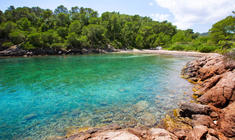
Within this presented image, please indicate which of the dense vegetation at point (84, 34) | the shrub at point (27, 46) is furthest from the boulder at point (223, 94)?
the shrub at point (27, 46)

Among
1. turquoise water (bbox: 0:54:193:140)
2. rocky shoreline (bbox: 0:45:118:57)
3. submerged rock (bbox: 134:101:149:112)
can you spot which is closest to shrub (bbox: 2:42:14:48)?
rocky shoreline (bbox: 0:45:118:57)

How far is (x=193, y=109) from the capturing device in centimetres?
723

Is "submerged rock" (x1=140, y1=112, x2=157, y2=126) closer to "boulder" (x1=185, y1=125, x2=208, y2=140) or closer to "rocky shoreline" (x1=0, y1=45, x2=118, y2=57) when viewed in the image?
"boulder" (x1=185, y1=125, x2=208, y2=140)

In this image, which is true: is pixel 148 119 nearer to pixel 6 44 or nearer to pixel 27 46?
pixel 27 46

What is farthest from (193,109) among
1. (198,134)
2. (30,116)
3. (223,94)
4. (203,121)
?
(30,116)

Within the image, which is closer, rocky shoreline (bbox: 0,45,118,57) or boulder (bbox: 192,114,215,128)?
boulder (bbox: 192,114,215,128)

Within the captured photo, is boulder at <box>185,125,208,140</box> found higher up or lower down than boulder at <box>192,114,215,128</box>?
higher up

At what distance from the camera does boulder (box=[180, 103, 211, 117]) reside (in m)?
6.98

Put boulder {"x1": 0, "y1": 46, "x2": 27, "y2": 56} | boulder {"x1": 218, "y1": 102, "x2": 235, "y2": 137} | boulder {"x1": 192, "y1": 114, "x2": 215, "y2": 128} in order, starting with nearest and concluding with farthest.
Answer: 1. boulder {"x1": 218, "y1": 102, "x2": 235, "y2": 137}
2. boulder {"x1": 192, "y1": 114, "x2": 215, "y2": 128}
3. boulder {"x1": 0, "y1": 46, "x2": 27, "y2": 56}

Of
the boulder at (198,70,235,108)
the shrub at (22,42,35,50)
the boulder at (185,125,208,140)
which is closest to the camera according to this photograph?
the boulder at (185,125,208,140)

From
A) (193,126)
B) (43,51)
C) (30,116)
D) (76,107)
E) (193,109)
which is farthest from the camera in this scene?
(43,51)

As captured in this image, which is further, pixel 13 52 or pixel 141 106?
pixel 13 52

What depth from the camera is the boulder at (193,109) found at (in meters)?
6.98

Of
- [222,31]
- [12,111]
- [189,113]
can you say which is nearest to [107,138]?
[189,113]
